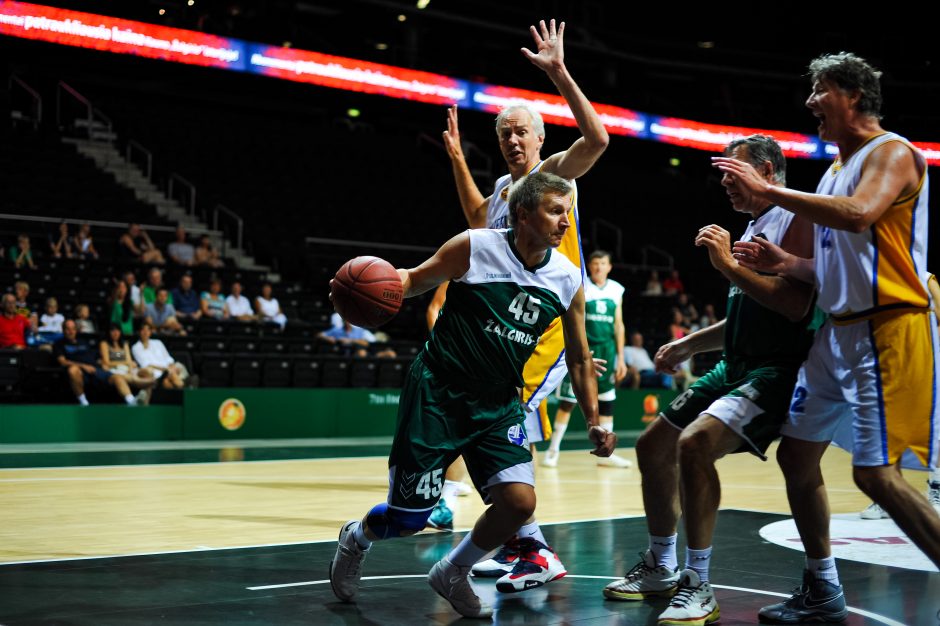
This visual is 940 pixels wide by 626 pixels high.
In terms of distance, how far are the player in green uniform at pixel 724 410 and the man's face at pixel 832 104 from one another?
14.0 inches

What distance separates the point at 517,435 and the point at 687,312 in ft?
54.2

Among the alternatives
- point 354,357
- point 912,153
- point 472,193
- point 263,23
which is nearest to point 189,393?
point 354,357

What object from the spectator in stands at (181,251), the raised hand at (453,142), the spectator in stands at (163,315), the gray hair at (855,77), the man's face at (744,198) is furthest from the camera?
the spectator in stands at (181,251)

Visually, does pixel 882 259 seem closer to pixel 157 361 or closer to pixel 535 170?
pixel 535 170

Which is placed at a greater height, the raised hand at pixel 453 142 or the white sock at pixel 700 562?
the raised hand at pixel 453 142

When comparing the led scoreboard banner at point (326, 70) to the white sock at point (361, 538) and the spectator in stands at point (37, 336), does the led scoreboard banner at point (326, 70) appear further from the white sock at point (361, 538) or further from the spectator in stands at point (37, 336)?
the white sock at point (361, 538)

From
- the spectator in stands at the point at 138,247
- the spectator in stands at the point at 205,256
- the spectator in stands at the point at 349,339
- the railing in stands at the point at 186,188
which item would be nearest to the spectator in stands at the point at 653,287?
the spectator in stands at the point at 349,339

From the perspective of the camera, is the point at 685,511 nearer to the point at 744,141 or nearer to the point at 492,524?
the point at 492,524

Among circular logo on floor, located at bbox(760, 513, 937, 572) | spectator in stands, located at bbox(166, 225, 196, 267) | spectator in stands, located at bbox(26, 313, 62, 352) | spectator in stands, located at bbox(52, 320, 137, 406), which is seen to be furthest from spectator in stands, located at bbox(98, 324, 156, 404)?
circular logo on floor, located at bbox(760, 513, 937, 572)

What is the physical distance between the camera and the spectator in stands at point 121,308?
512 inches

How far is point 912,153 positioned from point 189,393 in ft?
32.1

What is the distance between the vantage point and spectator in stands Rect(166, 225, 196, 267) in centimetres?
1592

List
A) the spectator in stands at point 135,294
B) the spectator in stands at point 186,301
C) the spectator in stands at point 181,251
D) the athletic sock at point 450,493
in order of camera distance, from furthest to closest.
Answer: the spectator in stands at point 181,251
the spectator in stands at point 186,301
the spectator in stands at point 135,294
the athletic sock at point 450,493

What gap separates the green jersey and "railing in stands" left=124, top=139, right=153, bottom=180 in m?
17.3
